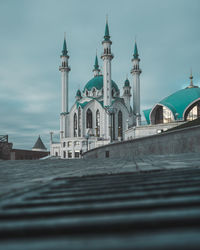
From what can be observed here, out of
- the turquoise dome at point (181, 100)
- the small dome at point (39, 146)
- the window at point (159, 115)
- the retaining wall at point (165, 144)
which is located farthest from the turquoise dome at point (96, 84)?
the retaining wall at point (165, 144)

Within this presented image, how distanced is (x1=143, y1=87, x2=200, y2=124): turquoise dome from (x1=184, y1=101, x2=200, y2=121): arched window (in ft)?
2.53

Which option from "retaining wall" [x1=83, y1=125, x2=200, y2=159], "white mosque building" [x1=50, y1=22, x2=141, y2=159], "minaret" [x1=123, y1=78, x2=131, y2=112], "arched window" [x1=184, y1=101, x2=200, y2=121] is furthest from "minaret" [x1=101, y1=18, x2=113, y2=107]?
"retaining wall" [x1=83, y1=125, x2=200, y2=159]

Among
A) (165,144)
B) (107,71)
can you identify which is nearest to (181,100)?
(107,71)

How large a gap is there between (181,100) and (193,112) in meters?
3.90

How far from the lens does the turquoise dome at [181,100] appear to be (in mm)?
36375

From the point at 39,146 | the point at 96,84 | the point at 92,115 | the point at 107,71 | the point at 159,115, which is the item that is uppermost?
the point at 96,84

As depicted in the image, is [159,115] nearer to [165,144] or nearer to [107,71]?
[107,71]

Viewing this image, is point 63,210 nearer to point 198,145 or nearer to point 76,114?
point 198,145

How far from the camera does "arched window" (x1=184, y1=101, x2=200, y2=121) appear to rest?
34.5 metres

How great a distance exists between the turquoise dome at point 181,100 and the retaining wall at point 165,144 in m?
22.4

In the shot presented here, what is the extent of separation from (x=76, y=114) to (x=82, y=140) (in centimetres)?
771

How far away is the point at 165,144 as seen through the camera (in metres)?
11.2

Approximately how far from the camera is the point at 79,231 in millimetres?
902

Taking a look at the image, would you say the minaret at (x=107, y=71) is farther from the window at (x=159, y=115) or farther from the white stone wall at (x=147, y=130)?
the white stone wall at (x=147, y=130)
